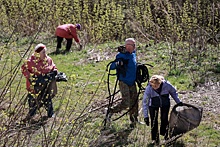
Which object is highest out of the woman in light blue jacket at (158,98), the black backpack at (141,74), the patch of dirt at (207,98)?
the black backpack at (141,74)

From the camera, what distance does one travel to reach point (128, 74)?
273 inches

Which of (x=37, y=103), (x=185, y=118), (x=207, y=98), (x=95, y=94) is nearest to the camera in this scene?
(x=37, y=103)

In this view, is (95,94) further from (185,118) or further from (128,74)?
(185,118)

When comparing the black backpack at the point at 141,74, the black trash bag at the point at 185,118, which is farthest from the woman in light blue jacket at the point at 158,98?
the black backpack at the point at 141,74

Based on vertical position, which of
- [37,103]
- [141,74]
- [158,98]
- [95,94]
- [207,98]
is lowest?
[207,98]

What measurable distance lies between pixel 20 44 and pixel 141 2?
17.0 feet

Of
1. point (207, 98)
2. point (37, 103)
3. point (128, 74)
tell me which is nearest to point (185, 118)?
point (128, 74)

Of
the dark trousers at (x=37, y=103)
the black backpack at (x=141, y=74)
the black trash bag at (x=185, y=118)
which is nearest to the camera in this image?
the dark trousers at (x=37, y=103)

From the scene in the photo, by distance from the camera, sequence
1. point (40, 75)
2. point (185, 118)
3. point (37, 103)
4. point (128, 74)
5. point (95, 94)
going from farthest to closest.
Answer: point (95, 94), point (40, 75), point (128, 74), point (185, 118), point (37, 103)

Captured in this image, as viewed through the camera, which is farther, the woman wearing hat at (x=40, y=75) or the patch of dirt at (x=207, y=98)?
the patch of dirt at (x=207, y=98)

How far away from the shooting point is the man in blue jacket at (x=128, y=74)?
22.4 ft

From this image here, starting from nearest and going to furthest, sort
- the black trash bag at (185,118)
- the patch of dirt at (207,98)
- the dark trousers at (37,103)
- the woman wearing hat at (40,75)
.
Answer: the dark trousers at (37,103), the woman wearing hat at (40,75), the black trash bag at (185,118), the patch of dirt at (207,98)

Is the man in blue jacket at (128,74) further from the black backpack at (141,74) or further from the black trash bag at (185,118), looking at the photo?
the black trash bag at (185,118)

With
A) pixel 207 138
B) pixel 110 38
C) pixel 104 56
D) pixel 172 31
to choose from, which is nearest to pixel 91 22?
pixel 110 38
